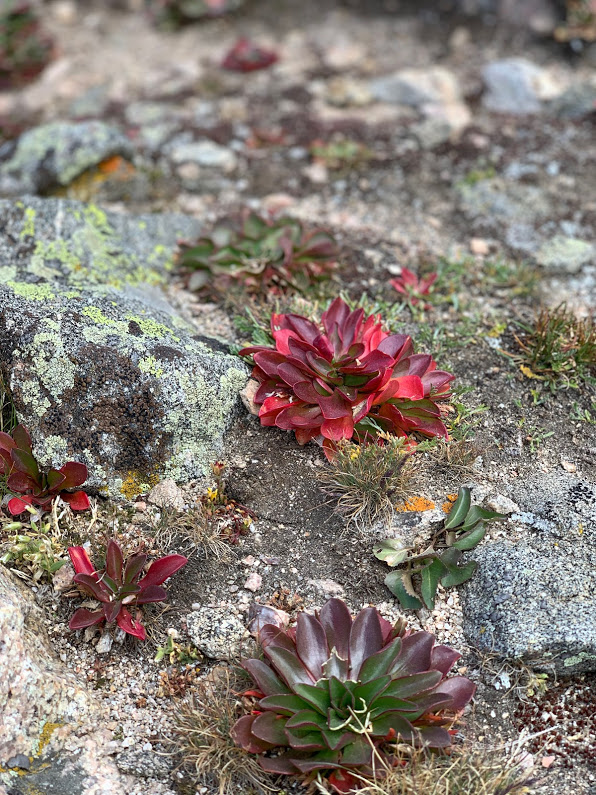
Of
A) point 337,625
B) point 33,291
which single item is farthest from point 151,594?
point 33,291

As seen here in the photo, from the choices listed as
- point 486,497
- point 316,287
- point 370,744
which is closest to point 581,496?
point 486,497

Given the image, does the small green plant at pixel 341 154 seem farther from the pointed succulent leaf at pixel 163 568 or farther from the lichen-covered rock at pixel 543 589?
the pointed succulent leaf at pixel 163 568

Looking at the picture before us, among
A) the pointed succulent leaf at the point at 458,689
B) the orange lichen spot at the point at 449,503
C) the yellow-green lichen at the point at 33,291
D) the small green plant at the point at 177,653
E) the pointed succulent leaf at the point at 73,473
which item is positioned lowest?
the small green plant at the point at 177,653

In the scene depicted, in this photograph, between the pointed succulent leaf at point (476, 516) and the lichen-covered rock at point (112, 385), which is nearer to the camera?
the pointed succulent leaf at point (476, 516)

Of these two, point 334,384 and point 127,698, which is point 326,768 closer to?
point 127,698

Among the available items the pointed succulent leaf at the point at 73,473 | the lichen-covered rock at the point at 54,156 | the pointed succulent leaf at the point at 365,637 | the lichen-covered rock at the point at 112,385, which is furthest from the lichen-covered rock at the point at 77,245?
the pointed succulent leaf at the point at 365,637

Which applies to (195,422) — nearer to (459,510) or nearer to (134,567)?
(134,567)
